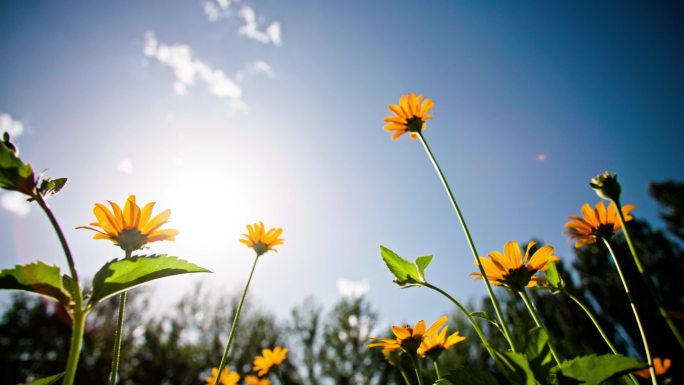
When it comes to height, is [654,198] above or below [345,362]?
above

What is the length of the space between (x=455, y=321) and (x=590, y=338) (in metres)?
5.73

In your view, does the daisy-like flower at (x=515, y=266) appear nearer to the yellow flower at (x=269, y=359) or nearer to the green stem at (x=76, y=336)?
the green stem at (x=76, y=336)

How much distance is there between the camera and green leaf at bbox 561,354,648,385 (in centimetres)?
45

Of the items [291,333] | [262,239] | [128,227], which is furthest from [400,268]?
[291,333]

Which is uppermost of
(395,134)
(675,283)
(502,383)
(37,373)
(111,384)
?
(37,373)

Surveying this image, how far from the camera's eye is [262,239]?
6.54 feet

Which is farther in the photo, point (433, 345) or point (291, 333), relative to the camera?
point (291, 333)

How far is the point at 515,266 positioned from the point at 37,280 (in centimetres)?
102

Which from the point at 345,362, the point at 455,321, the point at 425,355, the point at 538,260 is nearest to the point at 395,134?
the point at 538,260

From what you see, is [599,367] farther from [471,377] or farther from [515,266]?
[515,266]

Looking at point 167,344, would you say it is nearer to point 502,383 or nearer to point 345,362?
point 345,362

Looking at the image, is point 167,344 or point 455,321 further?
point 167,344

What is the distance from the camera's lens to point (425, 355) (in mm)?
1258

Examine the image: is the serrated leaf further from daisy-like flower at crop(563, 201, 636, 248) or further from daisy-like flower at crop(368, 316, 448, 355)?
daisy-like flower at crop(563, 201, 636, 248)
